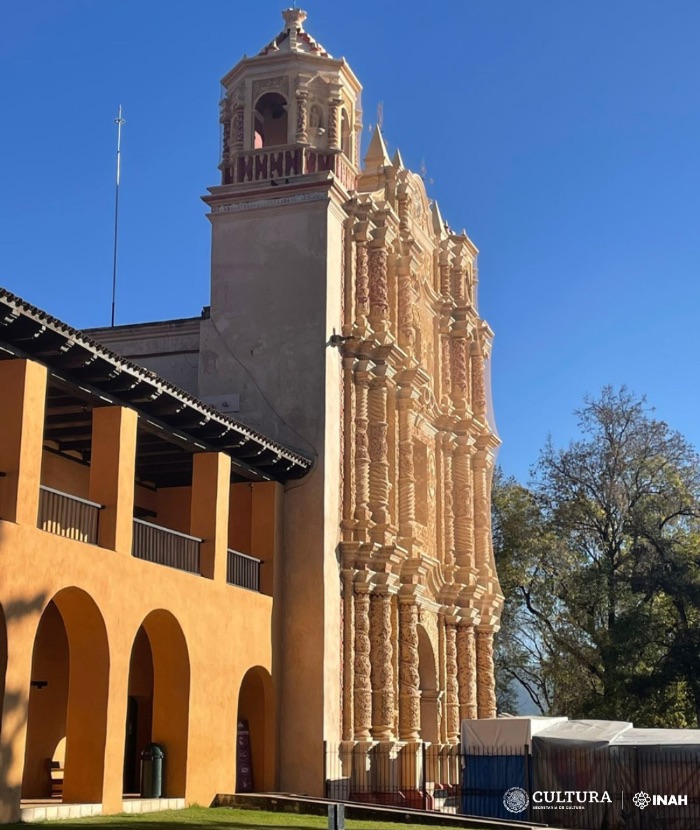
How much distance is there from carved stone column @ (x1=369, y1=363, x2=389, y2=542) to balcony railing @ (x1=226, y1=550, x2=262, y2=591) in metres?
3.30

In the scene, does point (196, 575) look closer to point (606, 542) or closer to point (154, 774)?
point (154, 774)

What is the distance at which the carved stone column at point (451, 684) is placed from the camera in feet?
100

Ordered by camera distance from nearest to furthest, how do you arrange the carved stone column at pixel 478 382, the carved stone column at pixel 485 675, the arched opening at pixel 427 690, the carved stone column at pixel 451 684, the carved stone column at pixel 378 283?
1. the carved stone column at pixel 378 283
2. the arched opening at pixel 427 690
3. the carved stone column at pixel 451 684
4. the carved stone column at pixel 485 675
5. the carved stone column at pixel 478 382

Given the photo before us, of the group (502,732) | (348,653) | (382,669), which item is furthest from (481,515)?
(502,732)

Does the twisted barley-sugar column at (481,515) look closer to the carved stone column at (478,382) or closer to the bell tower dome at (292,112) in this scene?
the carved stone column at (478,382)

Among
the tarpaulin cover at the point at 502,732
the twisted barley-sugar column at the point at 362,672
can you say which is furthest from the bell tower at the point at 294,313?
the tarpaulin cover at the point at 502,732

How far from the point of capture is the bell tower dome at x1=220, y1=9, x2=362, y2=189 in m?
27.1

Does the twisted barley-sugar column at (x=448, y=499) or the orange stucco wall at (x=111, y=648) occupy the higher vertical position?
the twisted barley-sugar column at (x=448, y=499)

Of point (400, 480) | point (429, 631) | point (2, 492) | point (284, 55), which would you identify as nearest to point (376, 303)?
point (400, 480)

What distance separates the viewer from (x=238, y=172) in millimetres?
27266

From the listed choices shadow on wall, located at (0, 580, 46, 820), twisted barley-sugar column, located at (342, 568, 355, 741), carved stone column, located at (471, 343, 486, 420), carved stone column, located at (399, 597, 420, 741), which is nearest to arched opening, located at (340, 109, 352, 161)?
carved stone column, located at (471, 343, 486, 420)

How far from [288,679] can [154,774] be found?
5.05 m

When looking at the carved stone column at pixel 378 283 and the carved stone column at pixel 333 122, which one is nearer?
the carved stone column at pixel 333 122

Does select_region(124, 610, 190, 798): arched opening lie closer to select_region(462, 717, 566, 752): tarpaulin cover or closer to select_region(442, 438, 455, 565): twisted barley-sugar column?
select_region(462, 717, 566, 752): tarpaulin cover
